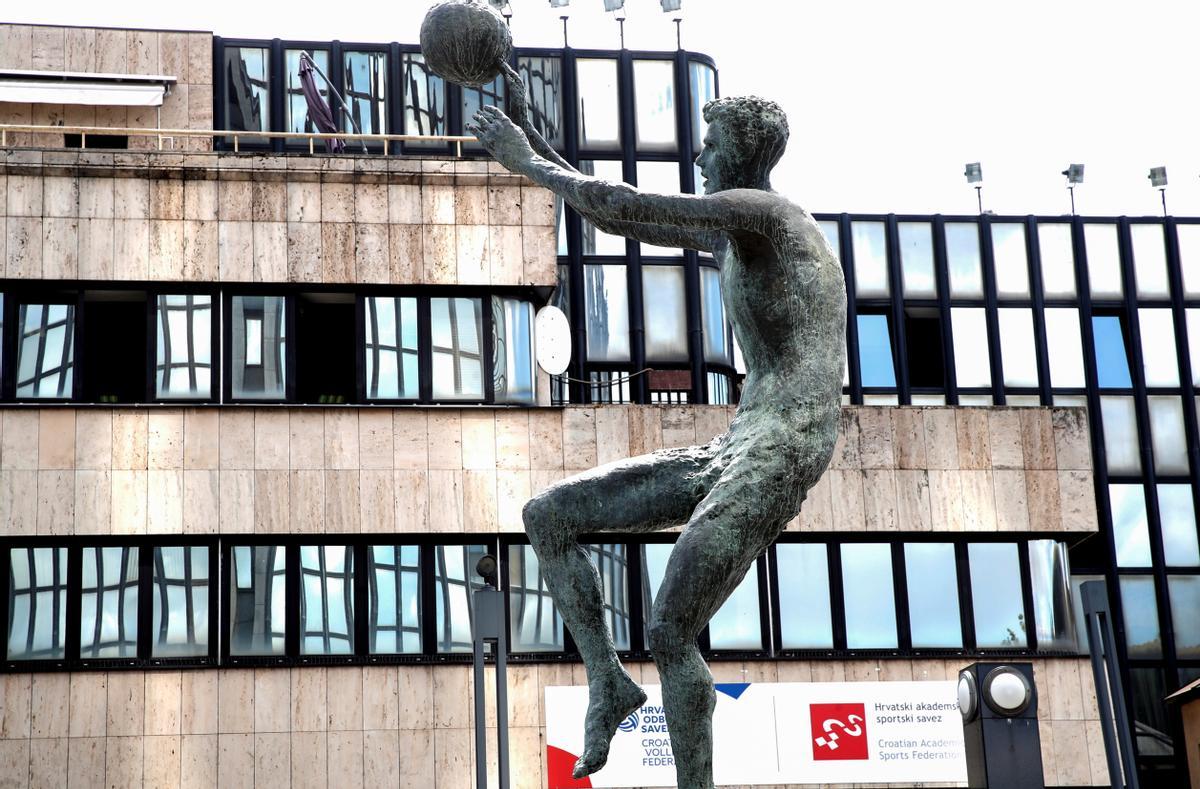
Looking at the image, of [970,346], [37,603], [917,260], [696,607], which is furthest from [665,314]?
[696,607]

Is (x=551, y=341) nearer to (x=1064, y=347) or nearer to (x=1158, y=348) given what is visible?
(x=1064, y=347)

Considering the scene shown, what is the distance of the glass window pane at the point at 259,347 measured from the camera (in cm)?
3272

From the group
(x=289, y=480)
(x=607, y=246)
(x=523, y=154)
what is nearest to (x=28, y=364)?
(x=289, y=480)

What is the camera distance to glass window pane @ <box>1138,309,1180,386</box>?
172 ft

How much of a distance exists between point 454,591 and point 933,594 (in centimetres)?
851

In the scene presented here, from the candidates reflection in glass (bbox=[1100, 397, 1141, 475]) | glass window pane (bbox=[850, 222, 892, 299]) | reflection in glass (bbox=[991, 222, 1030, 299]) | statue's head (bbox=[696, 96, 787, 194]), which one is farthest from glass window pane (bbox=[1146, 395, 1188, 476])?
statue's head (bbox=[696, 96, 787, 194])

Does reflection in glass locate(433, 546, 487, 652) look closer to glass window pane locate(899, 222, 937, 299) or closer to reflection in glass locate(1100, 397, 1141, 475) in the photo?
glass window pane locate(899, 222, 937, 299)

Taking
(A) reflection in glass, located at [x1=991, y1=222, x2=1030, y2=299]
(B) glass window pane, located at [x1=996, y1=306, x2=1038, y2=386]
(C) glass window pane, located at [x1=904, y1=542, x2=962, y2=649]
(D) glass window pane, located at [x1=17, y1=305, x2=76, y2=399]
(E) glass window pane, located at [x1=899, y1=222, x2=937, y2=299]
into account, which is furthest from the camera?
(A) reflection in glass, located at [x1=991, y1=222, x2=1030, y2=299]

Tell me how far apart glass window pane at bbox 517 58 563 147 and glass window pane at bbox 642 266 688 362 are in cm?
404

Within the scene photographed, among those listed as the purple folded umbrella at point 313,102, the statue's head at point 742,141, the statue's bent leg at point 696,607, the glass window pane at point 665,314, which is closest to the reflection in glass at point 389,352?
the purple folded umbrella at point 313,102

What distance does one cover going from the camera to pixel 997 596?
34.5m

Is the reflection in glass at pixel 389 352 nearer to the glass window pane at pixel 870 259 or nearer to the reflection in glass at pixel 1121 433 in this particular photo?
the glass window pane at pixel 870 259

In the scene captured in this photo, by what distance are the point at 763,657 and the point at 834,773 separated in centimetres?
234

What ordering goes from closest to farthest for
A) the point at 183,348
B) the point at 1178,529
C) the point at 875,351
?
the point at 183,348, the point at 875,351, the point at 1178,529
